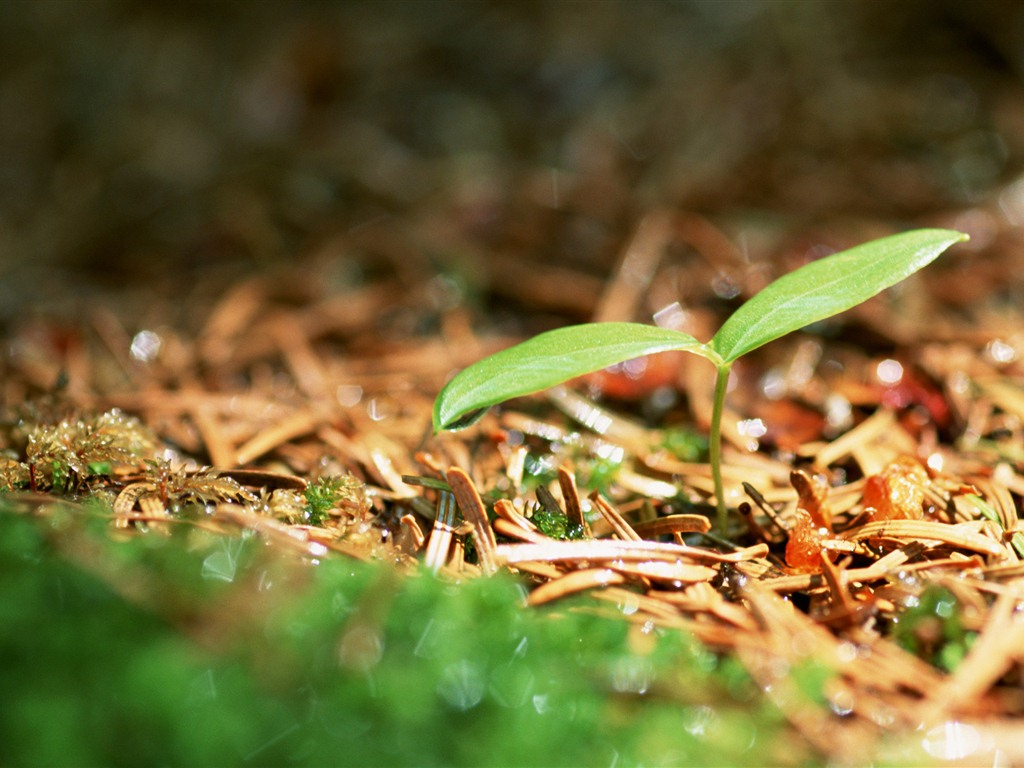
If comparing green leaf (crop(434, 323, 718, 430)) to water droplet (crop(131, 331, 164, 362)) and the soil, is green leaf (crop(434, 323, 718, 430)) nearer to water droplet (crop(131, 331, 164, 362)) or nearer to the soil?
the soil

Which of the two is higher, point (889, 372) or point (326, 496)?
point (326, 496)

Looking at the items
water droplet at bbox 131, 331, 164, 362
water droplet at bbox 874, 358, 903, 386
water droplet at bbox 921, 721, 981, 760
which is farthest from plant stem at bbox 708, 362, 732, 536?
water droplet at bbox 131, 331, 164, 362

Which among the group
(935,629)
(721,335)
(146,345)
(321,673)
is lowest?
(146,345)

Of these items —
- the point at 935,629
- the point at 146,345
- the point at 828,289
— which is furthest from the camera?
the point at 146,345

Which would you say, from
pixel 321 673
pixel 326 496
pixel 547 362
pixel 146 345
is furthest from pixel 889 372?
pixel 146 345

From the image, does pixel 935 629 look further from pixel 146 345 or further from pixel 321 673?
pixel 146 345

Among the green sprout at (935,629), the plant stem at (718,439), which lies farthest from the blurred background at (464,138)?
the green sprout at (935,629)
